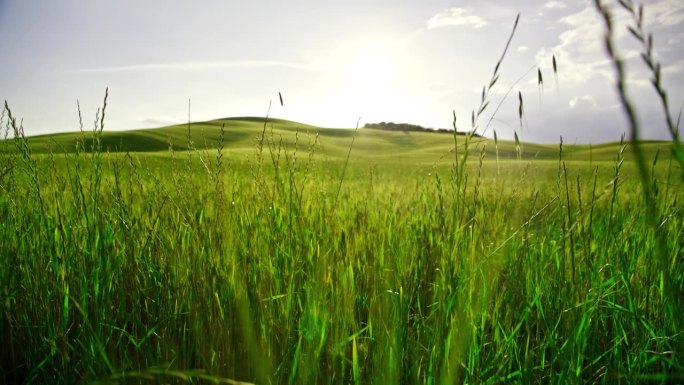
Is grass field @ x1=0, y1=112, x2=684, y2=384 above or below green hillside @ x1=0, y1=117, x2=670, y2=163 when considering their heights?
below

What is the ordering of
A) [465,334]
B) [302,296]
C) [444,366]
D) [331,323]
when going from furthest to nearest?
[302,296]
[331,323]
[465,334]
[444,366]

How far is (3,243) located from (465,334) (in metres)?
2.10

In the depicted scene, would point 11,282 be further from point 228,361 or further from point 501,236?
point 501,236

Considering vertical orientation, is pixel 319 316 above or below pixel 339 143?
below

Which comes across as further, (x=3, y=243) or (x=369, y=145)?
(x=369, y=145)

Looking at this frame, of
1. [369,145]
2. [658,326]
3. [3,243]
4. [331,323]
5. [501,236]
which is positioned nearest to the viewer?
[331,323]

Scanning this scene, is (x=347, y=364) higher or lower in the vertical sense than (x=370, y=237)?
lower

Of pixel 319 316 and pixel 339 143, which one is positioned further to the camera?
pixel 339 143

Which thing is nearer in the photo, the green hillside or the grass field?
the grass field

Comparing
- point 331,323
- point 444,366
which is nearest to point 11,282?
point 331,323

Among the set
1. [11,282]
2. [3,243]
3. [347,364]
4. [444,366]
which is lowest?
[347,364]

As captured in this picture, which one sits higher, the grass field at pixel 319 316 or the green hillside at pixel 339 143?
the green hillside at pixel 339 143

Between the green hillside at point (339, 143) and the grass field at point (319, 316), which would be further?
the green hillside at point (339, 143)

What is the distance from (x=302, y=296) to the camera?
1.85 m
